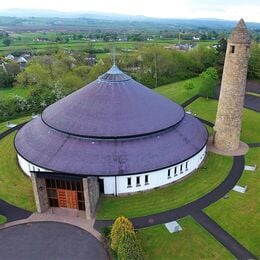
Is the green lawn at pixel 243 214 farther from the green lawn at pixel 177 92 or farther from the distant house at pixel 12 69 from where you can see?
the distant house at pixel 12 69

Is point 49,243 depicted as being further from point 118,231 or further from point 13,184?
point 13,184

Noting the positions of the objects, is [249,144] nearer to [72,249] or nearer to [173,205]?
[173,205]

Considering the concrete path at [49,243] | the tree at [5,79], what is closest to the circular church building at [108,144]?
the concrete path at [49,243]

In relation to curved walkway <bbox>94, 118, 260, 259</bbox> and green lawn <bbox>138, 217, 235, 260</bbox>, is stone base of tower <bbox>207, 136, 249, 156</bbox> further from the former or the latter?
green lawn <bbox>138, 217, 235, 260</bbox>

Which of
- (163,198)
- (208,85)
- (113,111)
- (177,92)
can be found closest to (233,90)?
(113,111)

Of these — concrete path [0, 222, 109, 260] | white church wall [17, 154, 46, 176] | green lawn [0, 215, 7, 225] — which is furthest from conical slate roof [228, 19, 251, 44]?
green lawn [0, 215, 7, 225]

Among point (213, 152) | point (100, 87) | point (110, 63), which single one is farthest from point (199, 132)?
point (110, 63)

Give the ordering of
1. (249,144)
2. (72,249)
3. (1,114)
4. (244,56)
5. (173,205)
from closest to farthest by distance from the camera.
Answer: (72,249) < (173,205) < (244,56) < (249,144) < (1,114)
